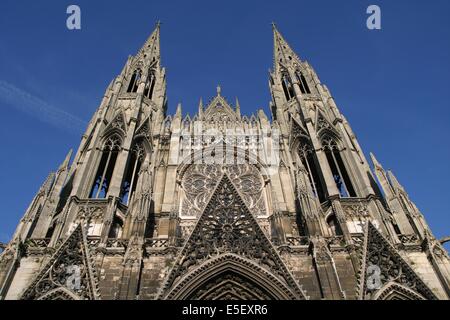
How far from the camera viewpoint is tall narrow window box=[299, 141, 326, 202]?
20.3 meters

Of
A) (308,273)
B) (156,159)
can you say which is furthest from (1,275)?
(308,273)

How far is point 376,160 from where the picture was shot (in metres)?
19.3

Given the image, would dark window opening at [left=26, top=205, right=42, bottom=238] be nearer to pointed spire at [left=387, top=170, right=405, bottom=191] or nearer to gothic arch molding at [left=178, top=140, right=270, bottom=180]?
gothic arch molding at [left=178, top=140, right=270, bottom=180]

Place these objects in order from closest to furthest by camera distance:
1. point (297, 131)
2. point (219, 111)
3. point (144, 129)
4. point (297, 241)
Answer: point (297, 241), point (297, 131), point (144, 129), point (219, 111)

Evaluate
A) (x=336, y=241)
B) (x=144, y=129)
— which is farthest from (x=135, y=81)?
(x=336, y=241)

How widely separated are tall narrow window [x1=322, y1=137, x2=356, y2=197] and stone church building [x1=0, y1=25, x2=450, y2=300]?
84mm

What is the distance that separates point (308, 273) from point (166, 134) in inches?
505

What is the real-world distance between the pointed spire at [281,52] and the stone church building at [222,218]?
5.86 metres

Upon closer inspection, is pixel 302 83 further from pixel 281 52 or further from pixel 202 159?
pixel 202 159

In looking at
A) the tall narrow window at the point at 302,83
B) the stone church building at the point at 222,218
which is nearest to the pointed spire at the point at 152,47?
the stone church building at the point at 222,218

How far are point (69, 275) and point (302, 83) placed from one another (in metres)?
20.8

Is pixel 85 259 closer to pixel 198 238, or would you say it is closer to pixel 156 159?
pixel 198 238

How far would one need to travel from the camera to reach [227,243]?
1441 cm
